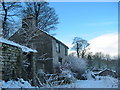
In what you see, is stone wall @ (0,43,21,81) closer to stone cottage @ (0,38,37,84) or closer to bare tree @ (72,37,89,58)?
stone cottage @ (0,38,37,84)

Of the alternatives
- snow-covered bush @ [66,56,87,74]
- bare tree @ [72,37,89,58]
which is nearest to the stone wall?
bare tree @ [72,37,89,58]

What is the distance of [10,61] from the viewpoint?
4.52m

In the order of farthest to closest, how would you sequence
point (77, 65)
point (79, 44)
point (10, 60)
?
point (77, 65) → point (79, 44) → point (10, 60)

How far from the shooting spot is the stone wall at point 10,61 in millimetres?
4156

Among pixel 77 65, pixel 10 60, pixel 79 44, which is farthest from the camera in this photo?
pixel 77 65

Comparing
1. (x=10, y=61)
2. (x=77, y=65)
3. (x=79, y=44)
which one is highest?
(x=79, y=44)

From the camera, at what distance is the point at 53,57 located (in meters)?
10.3

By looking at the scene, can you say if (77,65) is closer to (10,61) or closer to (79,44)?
(79,44)

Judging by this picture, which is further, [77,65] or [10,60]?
[77,65]

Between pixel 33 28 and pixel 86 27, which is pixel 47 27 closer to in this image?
pixel 33 28

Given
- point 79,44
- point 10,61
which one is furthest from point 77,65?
point 10,61

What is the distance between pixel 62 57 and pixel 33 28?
15.3ft

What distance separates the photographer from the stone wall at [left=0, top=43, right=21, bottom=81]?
164 inches

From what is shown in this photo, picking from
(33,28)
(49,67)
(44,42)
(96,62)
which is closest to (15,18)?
(33,28)
